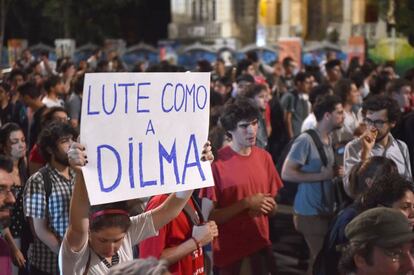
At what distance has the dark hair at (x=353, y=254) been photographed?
12.1ft

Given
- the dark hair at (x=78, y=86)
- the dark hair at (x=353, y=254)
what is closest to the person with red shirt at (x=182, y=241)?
the dark hair at (x=353, y=254)

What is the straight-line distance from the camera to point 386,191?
484 cm

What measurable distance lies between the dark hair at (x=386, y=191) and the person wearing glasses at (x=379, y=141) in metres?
2.13

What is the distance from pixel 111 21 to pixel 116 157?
38.3 m

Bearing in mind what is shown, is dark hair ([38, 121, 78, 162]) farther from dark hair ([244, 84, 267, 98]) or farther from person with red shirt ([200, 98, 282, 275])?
dark hair ([244, 84, 267, 98])

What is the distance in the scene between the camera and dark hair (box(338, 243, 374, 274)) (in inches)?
146

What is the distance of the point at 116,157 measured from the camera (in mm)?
4391

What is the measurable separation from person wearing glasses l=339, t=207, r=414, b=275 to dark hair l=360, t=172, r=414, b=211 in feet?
3.24

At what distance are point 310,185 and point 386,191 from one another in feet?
9.31

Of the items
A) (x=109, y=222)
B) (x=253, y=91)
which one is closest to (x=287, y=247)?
(x=253, y=91)

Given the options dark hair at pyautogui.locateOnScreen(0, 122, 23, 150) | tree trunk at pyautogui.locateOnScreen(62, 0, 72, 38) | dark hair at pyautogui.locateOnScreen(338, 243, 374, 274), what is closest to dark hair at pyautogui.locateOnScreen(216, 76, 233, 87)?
dark hair at pyautogui.locateOnScreen(0, 122, 23, 150)

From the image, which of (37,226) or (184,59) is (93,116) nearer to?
(37,226)

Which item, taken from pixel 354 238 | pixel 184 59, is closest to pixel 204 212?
pixel 354 238

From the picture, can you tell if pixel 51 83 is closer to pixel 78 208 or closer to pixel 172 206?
pixel 172 206
